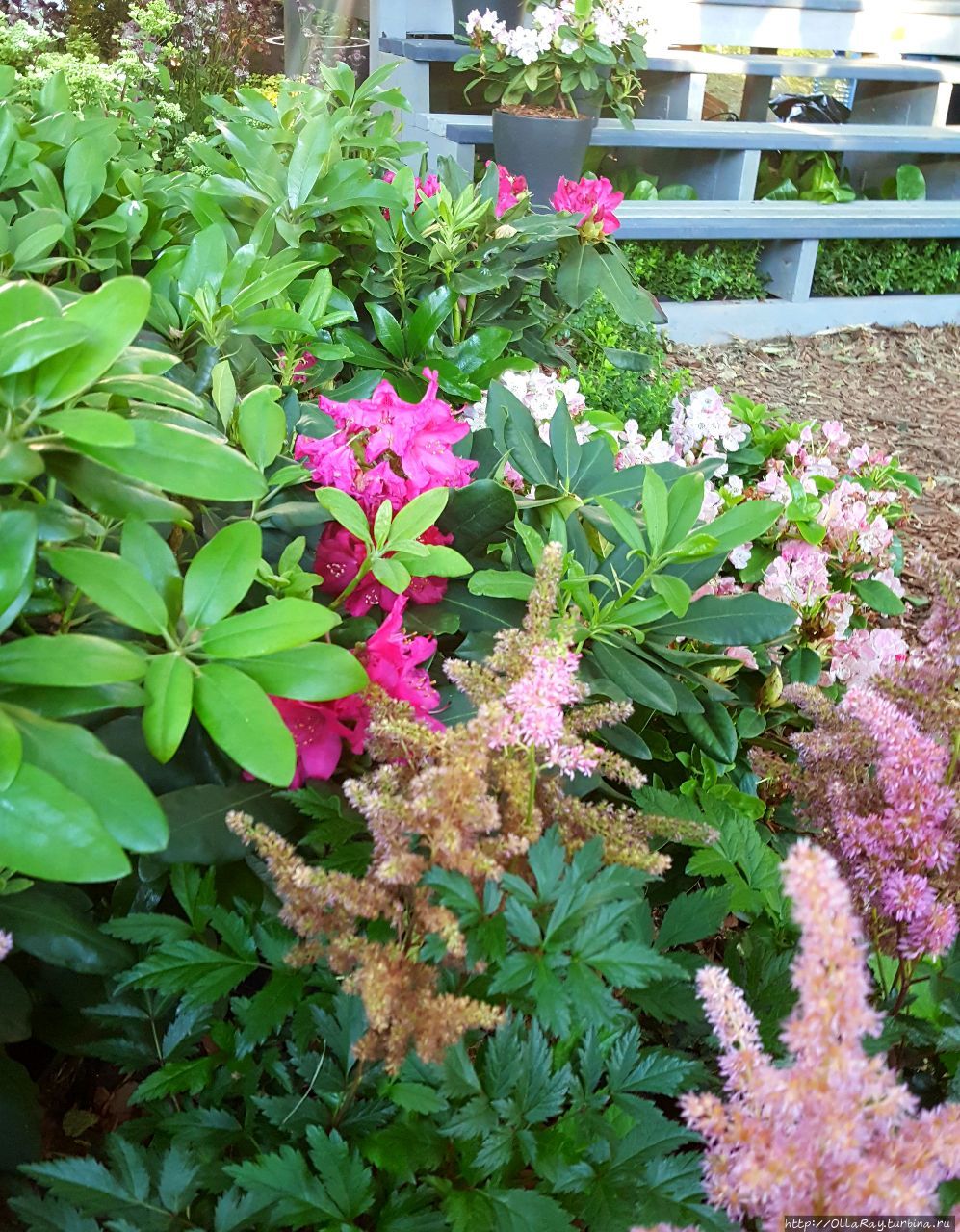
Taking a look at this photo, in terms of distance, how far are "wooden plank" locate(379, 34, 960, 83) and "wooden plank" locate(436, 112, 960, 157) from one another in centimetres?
22

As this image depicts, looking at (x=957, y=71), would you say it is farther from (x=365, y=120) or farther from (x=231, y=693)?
(x=231, y=693)

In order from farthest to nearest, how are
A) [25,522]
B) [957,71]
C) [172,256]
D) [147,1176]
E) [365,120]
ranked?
1. [957,71]
2. [365,120]
3. [172,256]
4. [147,1176]
5. [25,522]

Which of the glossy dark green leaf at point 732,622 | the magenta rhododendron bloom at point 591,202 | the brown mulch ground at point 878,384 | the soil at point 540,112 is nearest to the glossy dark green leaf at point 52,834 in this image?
the glossy dark green leaf at point 732,622

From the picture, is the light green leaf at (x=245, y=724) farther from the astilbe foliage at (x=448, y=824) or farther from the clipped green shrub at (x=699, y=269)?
the clipped green shrub at (x=699, y=269)

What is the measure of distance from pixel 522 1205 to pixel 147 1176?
0.25 m

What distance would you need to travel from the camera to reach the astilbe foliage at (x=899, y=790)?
0.62 m

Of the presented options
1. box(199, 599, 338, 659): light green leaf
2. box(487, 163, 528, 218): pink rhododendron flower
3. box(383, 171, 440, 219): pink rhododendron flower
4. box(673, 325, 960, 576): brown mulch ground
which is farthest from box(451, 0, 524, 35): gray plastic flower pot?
box(199, 599, 338, 659): light green leaf

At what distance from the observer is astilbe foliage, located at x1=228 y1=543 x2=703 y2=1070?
521 millimetres

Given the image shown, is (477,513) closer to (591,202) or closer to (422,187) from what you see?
(422,187)

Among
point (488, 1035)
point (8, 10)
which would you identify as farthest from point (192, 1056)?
point (8, 10)

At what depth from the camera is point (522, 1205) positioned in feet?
2.00

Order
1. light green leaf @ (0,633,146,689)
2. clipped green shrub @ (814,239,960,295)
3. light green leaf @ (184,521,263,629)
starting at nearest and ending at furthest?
light green leaf @ (0,633,146,689) → light green leaf @ (184,521,263,629) → clipped green shrub @ (814,239,960,295)

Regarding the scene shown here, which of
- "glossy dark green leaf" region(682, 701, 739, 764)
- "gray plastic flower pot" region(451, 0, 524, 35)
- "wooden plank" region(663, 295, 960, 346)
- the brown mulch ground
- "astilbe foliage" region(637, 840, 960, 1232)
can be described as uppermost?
"gray plastic flower pot" region(451, 0, 524, 35)

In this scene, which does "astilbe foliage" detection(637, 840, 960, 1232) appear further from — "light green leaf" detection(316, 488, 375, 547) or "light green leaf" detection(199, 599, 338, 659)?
"light green leaf" detection(316, 488, 375, 547)
